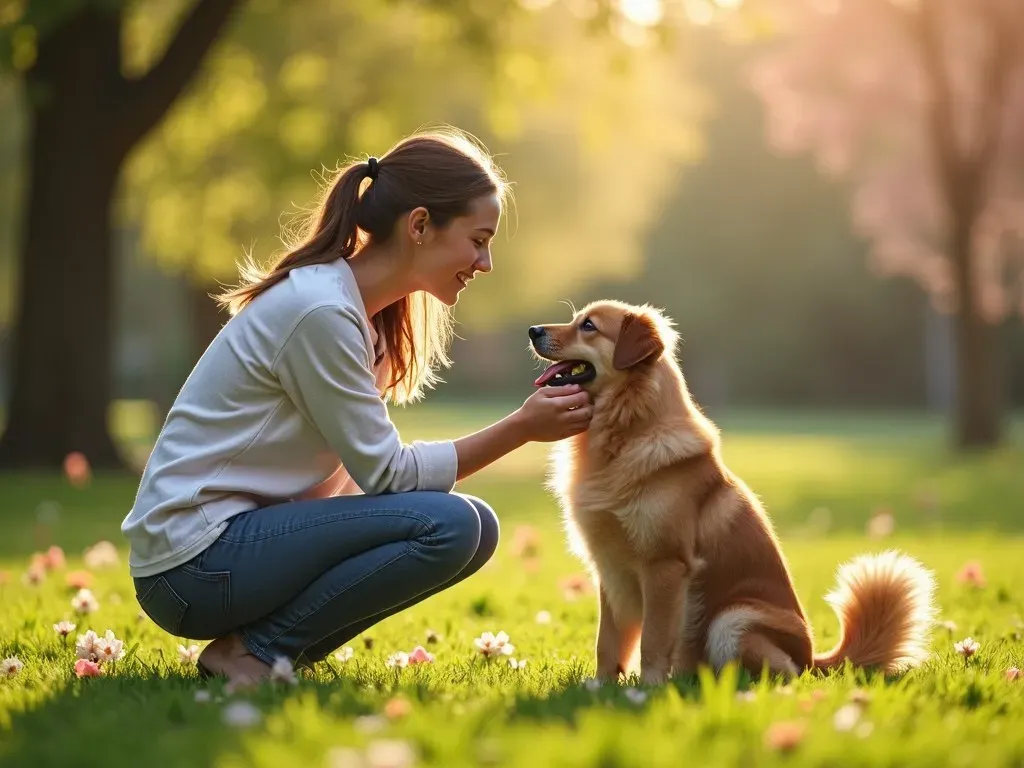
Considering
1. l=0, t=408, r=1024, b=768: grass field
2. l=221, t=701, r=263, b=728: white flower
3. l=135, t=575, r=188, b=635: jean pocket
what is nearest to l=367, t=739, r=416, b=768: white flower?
l=0, t=408, r=1024, b=768: grass field

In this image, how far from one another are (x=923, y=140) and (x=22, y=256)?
15.9 meters

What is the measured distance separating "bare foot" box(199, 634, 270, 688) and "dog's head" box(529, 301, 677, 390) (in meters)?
1.33

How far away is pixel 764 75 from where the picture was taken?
22.0 meters

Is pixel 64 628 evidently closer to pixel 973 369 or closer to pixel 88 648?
pixel 88 648

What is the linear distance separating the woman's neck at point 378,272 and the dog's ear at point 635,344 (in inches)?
31.6

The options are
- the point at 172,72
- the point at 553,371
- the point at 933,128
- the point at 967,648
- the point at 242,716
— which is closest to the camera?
the point at 242,716

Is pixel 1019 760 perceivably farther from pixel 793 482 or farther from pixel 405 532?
pixel 793 482

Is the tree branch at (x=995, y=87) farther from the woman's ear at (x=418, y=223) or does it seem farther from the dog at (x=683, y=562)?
the woman's ear at (x=418, y=223)

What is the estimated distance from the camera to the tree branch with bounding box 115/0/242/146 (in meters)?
12.1

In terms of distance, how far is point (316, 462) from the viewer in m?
3.79

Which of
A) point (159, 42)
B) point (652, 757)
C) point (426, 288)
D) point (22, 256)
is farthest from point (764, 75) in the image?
point (652, 757)

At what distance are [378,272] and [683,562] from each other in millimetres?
1367

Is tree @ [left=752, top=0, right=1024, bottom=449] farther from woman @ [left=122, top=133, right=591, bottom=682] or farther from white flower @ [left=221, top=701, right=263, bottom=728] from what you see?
white flower @ [left=221, top=701, right=263, bottom=728]

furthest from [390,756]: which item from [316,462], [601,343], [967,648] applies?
[967,648]
